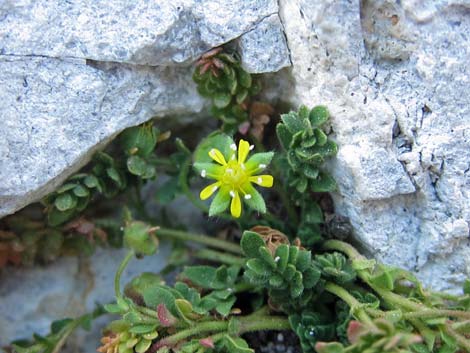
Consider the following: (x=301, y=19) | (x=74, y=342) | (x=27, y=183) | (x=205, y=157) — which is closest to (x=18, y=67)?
(x=27, y=183)

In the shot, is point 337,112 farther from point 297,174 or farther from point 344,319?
point 344,319

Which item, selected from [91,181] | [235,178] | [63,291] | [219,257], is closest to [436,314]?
[235,178]

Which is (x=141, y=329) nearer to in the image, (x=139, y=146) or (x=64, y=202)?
(x=64, y=202)

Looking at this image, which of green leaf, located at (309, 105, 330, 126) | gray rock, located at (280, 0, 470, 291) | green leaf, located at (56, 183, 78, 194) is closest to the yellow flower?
green leaf, located at (309, 105, 330, 126)

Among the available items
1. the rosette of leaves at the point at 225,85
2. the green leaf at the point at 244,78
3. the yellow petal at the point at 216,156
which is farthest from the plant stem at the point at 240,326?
the green leaf at the point at 244,78

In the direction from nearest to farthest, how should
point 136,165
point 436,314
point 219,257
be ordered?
1. point 436,314
2. point 136,165
3. point 219,257

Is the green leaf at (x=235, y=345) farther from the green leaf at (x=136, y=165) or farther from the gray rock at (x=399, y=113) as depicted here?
the green leaf at (x=136, y=165)
